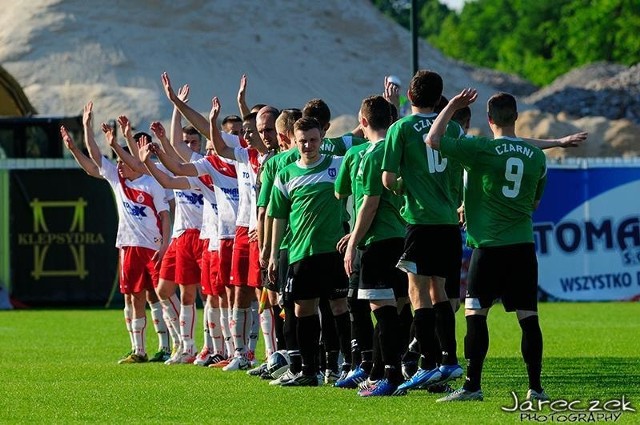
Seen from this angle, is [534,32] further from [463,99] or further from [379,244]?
[463,99]

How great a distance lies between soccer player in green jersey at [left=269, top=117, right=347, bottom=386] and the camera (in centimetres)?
1215

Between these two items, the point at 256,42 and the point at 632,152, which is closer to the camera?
the point at 632,152

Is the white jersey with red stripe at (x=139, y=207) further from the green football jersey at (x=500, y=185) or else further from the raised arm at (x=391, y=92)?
the green football jersey at (x=500, y=185)

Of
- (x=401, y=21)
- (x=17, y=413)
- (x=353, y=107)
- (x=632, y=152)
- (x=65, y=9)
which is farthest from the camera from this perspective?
(x=401, y=21)

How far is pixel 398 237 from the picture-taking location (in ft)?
37.7

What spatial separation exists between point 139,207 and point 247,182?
2.33m

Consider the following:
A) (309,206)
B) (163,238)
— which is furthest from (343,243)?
(163,238)

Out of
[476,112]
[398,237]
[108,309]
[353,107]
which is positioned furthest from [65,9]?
[398,237]

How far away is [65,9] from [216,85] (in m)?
9.21

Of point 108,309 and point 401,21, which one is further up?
point 401,21

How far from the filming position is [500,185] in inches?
424

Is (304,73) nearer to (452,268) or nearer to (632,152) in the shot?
(632,152)

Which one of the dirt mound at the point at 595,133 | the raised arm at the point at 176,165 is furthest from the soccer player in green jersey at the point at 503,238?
the dirt mound at the point at 595,133

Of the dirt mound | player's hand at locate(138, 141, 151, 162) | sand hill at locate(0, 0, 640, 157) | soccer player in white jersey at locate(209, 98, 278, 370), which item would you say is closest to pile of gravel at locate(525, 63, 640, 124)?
sand hill at locate(0, 0, 640, 157)
